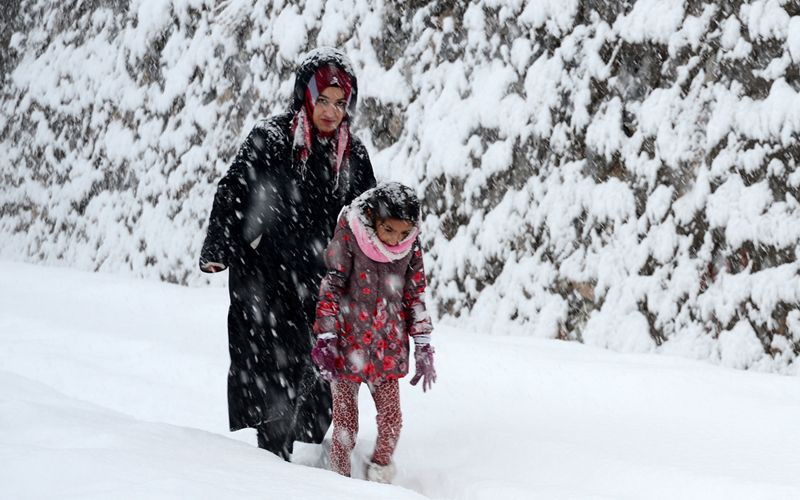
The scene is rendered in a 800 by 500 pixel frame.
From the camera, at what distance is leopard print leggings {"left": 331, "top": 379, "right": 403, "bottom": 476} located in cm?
295

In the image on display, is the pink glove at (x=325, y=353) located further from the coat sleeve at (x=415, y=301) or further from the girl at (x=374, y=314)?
the coat sleeve at (x=415, y=301)

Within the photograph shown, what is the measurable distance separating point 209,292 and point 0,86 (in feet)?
17.0

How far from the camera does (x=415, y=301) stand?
296 cm

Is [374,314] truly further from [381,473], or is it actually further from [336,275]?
[381,473]

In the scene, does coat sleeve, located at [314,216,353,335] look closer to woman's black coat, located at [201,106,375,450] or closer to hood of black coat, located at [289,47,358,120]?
A: woman's black coat, located at [201,106,375,450]

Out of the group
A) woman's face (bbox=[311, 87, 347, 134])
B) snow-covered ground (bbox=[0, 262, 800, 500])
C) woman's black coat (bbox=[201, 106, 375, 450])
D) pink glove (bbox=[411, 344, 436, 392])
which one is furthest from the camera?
woman's black coat (bbox=[201, 106, 375, 450])

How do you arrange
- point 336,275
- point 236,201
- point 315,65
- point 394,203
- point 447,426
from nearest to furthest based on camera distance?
point 394,203, point 336,275, point 315,65, point 236,201, point 447,426

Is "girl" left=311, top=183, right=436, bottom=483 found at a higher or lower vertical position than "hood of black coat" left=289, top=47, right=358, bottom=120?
lower

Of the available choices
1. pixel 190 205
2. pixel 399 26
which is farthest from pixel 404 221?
pixel 190 205

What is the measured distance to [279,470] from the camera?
2207 mm

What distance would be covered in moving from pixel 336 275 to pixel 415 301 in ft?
1.00

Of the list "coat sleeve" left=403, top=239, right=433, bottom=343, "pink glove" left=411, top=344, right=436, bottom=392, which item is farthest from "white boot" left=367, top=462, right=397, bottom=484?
"coat sleeve" left=403, top=239, right=433, bottom=343

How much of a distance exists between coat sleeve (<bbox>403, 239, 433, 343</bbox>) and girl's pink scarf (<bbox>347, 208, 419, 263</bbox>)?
143 millimetres

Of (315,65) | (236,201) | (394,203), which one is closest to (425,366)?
(394,203)
